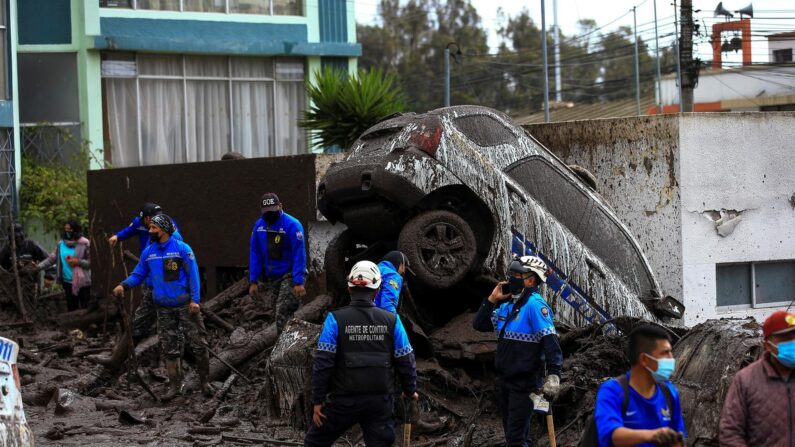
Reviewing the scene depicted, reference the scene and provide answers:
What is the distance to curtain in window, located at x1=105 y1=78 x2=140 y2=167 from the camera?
2519cm

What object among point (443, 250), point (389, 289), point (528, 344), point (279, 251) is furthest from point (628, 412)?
point (279, 251)

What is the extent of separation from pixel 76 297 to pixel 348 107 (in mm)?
5816

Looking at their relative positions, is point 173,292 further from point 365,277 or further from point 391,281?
point 365,277

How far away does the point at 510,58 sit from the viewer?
192ft

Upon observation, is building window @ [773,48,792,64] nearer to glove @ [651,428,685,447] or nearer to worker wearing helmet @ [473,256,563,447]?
worker wearing helmet @ [473,256,563,447]

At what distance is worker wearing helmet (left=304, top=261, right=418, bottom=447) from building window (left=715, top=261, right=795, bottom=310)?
7.11 metres

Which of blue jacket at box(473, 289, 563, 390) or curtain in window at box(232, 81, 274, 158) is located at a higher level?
curtain in window at box(232, 81, 274, 158)

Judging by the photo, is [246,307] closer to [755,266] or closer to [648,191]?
[648,191]

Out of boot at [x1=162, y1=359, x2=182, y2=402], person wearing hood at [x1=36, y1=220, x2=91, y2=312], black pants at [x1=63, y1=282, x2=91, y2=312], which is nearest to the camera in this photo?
boot at [x1=162, y1=359, x2=182, y2=402]

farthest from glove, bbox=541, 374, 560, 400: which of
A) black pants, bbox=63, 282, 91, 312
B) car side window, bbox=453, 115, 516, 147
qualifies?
black pants, bbox=63, 282, 91, 312

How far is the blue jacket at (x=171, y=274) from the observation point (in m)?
11.1

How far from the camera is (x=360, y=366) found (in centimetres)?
708

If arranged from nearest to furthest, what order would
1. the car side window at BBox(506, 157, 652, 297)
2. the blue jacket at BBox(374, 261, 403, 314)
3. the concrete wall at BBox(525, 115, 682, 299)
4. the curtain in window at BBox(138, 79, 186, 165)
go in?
the blue jacket at BBox(374, 261, 403, 314), the car side window at BBox(506, 157, 652, 297), the concrete wall at BBox(525, 115, 682, 299), the curtain in window at BBox(138, 79, 186, 165)

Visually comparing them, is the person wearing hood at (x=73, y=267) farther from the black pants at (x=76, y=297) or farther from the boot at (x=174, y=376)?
the boot at (x=174, y=376)
